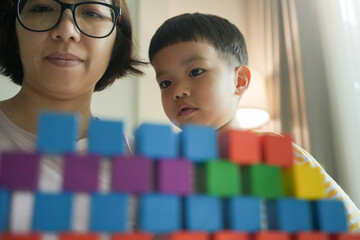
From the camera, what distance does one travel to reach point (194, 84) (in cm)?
91

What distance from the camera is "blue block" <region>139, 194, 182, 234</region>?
0.38 meters

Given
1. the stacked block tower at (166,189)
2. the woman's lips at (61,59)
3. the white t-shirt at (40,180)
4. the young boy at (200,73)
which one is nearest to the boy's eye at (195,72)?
the young boy at (200,73)

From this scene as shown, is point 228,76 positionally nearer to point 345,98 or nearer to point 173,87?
point 173,87

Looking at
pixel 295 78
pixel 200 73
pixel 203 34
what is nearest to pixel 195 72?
pixel 200 73

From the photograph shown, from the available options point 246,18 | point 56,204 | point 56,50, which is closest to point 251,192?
point 56,204

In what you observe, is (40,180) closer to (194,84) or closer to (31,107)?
(31,107)

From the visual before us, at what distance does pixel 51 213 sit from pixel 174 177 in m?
0.13

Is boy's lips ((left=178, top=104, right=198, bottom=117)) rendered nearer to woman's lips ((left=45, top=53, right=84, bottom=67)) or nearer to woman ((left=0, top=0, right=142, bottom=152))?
woman ((left=0, top=0, right=142, bottom=152))

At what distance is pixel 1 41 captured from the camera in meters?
0.79

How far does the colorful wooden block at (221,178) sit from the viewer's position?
0.41 m

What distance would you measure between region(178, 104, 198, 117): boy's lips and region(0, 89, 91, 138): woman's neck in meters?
0.27

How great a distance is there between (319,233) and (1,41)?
712mm

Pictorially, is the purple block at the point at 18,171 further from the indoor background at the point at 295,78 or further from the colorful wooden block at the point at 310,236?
the indoor background at the point at 295,78

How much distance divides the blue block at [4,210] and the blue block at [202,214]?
0.18 metres
